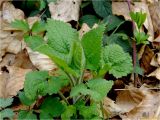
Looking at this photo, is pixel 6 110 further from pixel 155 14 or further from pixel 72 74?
pixel 155 14

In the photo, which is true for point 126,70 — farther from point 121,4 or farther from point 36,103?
point 121,4

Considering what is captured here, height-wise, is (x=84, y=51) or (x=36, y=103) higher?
(x=84, y=51)

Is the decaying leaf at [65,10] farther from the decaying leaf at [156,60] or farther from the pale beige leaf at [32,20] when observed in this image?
the decaying leaf at [156,60]

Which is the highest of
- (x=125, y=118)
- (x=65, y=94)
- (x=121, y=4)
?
(x=121, y=4)

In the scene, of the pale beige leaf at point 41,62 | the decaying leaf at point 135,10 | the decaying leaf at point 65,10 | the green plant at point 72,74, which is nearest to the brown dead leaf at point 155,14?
the decaying leaf at point 135,10

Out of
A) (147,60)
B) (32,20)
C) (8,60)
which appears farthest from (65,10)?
(147,60)

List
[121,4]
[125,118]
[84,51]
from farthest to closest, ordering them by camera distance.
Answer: [121,4]
[125,118]
[84,51]

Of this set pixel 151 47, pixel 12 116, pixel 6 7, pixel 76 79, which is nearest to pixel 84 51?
pixel 76 79
